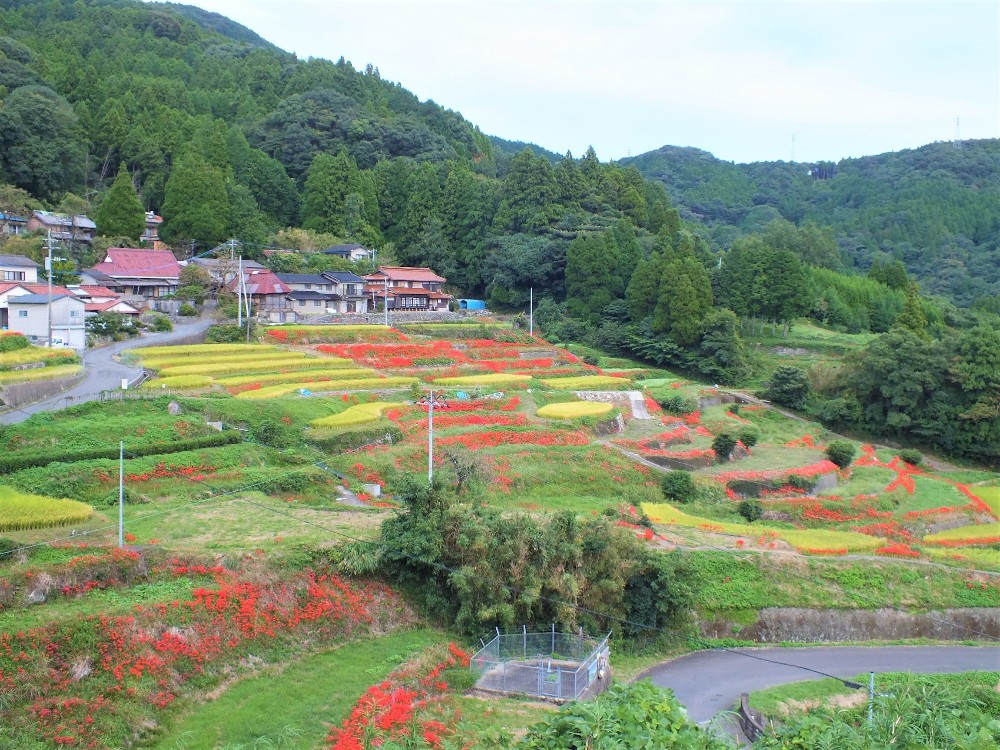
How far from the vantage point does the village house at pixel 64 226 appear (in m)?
50.7

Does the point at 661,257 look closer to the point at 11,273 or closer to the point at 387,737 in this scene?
the point at 11,273

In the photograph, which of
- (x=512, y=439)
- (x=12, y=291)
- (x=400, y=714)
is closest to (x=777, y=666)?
A: (x=400, y=714)

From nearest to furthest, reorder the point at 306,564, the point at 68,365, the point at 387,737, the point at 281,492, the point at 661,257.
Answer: the point at 387,737, the point at 306,564, the point at 281,492, the point at 68,365, the point at 661,257

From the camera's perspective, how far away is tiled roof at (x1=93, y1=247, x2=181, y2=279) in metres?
46.1

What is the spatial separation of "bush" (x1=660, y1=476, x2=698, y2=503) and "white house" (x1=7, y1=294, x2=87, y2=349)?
24736 mm

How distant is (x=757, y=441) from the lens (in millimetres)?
34719

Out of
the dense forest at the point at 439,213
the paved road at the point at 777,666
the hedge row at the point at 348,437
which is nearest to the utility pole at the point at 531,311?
the dense forest at the point at 439,213

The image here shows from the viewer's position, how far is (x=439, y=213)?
2576 inches

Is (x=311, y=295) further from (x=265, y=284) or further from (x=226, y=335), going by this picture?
(x=226, y=335)

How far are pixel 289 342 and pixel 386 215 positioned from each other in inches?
1137

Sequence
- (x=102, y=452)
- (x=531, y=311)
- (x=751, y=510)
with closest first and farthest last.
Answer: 1. (x=102, y=452)
2. (x=751, y=510)
3. (x=531, y=311)

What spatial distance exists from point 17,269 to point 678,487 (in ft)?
106

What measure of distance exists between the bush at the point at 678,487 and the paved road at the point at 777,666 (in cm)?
820

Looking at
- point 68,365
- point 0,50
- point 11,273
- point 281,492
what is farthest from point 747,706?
point 0,50
